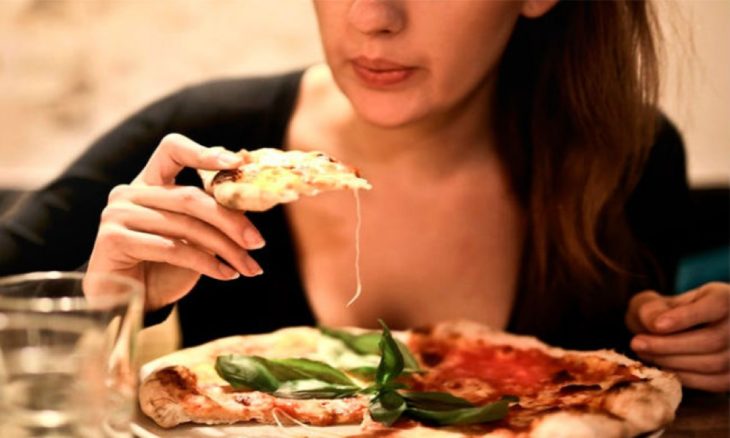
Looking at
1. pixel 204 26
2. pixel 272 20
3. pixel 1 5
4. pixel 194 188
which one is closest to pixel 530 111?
pixel 272 20

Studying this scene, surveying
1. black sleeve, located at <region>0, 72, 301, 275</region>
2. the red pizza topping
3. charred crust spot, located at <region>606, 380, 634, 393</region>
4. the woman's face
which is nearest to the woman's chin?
the woman's face

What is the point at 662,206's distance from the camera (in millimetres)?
1226

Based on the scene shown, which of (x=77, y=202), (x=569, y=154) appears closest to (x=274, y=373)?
(x=77, y=202)

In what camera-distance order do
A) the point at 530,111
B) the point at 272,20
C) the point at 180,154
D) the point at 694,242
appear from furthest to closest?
1. the point at 694,242
2. the point at 272,20
3. the point at 530,111
4. the point at 180,154

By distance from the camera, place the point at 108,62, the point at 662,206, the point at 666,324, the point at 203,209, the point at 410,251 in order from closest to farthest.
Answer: the point at 203,209 → the point at 666,324 → the point at 410,251 → the point at 662,206 → the point at 108,62

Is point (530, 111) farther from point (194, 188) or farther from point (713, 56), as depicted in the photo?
point (194, 188)

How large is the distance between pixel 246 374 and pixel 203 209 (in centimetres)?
15

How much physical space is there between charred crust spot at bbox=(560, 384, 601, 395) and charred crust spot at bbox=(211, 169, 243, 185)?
1.03 feet

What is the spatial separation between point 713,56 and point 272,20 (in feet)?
1.83

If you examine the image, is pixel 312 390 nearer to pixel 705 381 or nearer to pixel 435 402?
pixel 435 402

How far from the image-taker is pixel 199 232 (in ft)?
2.42

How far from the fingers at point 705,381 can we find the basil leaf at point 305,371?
12.8 inches

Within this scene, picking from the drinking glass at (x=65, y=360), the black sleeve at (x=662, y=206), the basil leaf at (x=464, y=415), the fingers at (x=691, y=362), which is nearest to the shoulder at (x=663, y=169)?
the black sleeve at (x=662, y=206)

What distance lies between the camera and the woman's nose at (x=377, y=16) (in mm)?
841
